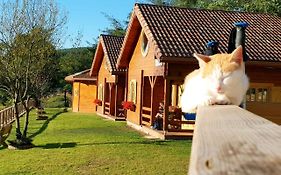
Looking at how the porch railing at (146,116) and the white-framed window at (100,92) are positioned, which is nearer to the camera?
the porch railing at (146,116)

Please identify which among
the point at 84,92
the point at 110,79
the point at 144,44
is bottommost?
the point at 84,92

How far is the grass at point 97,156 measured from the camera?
1056cm

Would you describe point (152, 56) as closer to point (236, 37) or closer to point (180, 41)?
point (180, 41)

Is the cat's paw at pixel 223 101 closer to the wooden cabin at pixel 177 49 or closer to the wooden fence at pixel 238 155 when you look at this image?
the wooden fence at pixel 238 155

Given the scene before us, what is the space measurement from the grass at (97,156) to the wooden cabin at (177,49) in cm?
235

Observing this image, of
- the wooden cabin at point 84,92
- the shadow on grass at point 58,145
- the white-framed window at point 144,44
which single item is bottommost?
the shadow on grass at point 58,145

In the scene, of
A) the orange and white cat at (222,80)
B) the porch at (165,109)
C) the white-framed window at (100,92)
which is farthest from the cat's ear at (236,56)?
the white-framed window at (100,92)

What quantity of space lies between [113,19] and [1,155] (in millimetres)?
44509

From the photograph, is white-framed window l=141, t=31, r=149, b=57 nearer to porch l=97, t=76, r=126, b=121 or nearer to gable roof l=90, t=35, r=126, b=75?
gable roof l=90, t=35, r=126, b=75

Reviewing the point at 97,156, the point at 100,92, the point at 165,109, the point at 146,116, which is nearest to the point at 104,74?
the point at 100,92

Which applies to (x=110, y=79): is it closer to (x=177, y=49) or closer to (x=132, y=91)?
(x=132, y=91)

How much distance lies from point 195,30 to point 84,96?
19.4 metres

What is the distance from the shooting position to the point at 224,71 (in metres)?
3.07

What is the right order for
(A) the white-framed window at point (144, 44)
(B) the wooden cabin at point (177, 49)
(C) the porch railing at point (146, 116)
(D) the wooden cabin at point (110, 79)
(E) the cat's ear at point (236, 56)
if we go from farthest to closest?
(D) the wooden cabin at point (110, 79)
(A) the white-framed window at point (144, 44)
(C) the porch railing at point (146, 116)
(B) the wooden cabin at point (177, 49)
(E) the cat's ear at point (236, 56)
